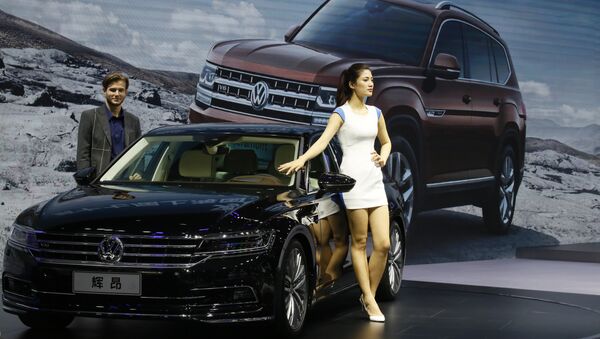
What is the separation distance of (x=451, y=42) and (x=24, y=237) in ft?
23.4

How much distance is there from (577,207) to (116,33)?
691cm

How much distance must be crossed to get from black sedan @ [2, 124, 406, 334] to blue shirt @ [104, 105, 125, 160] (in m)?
1.04

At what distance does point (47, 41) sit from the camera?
11695 mm

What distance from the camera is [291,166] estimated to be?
7.73m

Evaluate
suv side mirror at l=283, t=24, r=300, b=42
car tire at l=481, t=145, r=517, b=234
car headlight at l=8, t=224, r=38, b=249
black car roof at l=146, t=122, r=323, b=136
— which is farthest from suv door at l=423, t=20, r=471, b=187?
car headlight at l=8, t=224, r=38, b=249

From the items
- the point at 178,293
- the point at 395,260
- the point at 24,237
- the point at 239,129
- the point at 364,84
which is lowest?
the point at 395,260

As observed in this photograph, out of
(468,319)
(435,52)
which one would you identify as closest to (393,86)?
(435,52)

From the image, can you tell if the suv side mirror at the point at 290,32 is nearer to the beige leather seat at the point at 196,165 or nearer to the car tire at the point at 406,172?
the car tire at the point at 406,172

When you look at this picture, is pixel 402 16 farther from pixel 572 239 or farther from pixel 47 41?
pixel 572 239

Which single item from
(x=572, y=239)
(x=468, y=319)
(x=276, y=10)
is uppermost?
(x=276, y=10)

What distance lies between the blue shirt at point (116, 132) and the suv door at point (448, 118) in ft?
15.0

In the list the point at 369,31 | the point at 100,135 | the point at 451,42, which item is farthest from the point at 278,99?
the point at 100,135

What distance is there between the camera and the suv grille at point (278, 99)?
1177cm

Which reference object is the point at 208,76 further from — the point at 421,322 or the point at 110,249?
the point at 110,249
